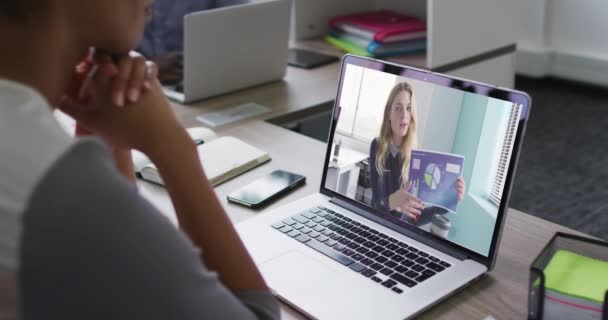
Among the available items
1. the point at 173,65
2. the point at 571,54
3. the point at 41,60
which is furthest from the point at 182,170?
the point at 571,54

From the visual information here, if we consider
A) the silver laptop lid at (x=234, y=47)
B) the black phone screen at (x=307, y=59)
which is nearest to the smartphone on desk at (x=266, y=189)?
the silver laptop lid at (x=234, y=47)

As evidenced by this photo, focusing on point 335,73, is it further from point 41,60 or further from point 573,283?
point 41,60

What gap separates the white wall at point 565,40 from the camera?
388 centimetres

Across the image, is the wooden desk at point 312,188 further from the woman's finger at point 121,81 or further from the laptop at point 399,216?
the woman's finger at point 121,81

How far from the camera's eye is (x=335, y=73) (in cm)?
208

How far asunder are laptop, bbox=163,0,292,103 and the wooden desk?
0.04 meters

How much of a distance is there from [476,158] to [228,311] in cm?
51

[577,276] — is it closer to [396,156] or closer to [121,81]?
[396,156]

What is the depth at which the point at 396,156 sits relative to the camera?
108 centimetres

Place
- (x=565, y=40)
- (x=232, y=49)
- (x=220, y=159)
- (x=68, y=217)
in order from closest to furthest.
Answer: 1. (x=68, y=217)
2. (x=220, y=159)
3. (x=232, y=49)
4. (x=565, y=40)

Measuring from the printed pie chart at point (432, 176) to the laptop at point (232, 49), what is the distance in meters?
0.87

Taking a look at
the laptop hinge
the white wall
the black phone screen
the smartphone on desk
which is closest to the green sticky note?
the laptop hinge


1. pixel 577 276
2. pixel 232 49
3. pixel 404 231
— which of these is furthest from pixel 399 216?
pixel 232 49

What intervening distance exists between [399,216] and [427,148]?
4.9 inches
